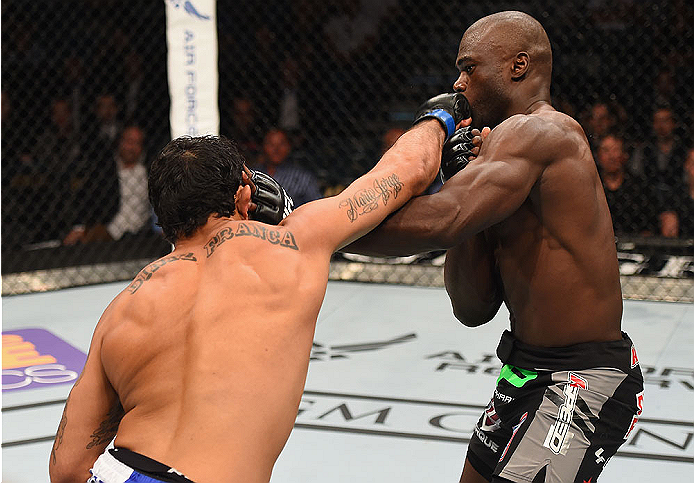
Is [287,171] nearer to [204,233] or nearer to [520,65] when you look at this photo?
[520,65]

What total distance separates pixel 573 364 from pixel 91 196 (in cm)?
404

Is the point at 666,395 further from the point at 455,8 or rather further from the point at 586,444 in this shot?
the point at 455,8

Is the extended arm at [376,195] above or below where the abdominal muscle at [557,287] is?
above

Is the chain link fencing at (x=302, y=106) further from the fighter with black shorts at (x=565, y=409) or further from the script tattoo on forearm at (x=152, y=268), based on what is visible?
the script tattoo on forearm at (x=152, y=268)

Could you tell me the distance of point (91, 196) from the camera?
5102 millimetres

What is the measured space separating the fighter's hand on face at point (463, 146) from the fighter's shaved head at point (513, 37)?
164mm

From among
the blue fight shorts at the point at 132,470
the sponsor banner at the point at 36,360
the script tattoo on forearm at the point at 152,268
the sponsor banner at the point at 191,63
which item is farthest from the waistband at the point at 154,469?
the sponsor banner at the point at 191,63

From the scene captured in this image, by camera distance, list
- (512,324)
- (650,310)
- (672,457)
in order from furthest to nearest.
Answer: (650,310) → (672,457) → (512,324)

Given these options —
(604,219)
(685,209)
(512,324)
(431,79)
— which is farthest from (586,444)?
(431,79)

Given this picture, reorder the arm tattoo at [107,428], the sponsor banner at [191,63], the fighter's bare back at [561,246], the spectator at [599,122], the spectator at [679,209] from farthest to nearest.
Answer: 1. the spectator at [599,122]
2. the spectator at [679,209]
3. the sponsor banner at [191,63]
4. the fighter's bare back at [561,246]
5. the arm tattoo at [107,428]

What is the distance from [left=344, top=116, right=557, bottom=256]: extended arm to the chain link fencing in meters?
3.24

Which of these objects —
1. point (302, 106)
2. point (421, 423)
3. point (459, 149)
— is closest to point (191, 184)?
point (459, 149)

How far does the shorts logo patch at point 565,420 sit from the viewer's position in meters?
1.54

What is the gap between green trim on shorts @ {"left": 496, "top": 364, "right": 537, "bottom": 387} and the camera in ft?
5.39
